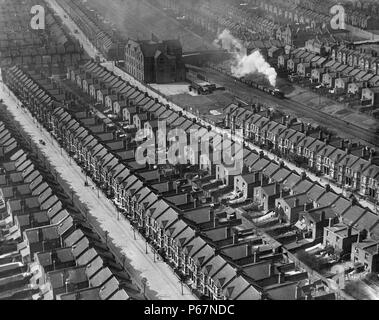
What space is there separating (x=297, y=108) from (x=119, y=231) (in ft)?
173

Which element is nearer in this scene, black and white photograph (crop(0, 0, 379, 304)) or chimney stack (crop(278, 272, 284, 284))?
chimney stack (crop(278, 272, 284, 284))

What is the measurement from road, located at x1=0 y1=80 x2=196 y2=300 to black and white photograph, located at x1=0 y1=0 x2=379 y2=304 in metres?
0.20

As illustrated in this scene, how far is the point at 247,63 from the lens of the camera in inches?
5153

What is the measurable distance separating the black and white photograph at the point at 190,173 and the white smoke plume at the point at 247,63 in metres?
0.47

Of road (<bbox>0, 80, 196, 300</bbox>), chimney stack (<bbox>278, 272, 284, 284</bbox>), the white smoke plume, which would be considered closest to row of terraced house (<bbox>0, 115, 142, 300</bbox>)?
road (<bbox>0, 80, 196, 300</bbox>)

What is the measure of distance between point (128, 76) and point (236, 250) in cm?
7920

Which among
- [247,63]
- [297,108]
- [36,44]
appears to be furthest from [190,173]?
[36,44]

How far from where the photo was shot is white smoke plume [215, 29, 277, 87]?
124100 millimetres

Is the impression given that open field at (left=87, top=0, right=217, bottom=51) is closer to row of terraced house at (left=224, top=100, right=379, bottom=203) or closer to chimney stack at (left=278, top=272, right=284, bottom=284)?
row of terraced house at (left=224, top=100, right=379, bottom=203)

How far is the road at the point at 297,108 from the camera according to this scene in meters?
93.2

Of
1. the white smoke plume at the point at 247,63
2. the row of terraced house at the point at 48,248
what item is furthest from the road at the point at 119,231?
the white smoke plume at the point at 247,63
